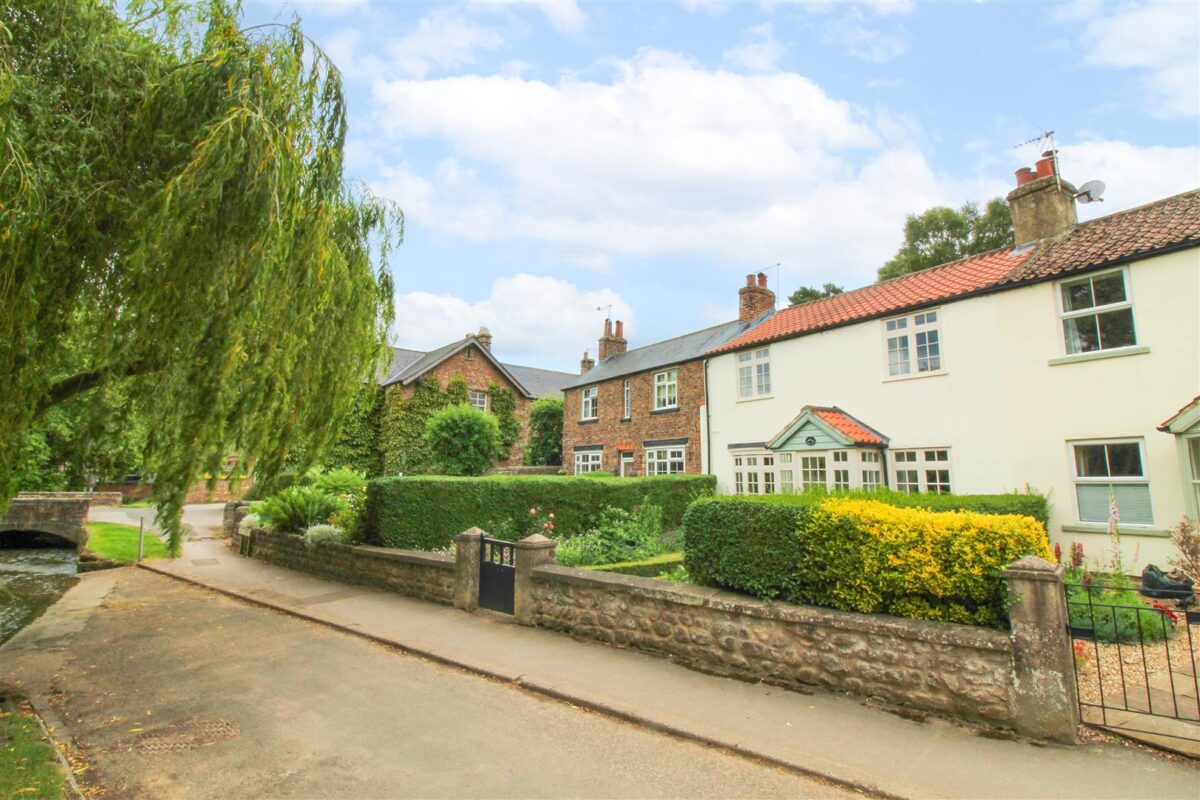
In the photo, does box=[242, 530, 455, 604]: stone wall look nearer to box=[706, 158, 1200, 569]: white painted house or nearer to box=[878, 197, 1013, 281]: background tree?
box=[706, 158, 1200, 569]: white painted house

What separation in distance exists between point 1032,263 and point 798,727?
12.6 meters

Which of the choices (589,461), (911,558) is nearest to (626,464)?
(589,461)

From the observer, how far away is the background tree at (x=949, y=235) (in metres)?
31.2

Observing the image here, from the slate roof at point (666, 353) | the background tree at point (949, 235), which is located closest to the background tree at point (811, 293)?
the background tree at point (949, 235)

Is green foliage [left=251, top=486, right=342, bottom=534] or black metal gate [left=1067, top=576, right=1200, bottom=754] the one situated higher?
green foliage [left=251, top=486, right=342, bottom=534]

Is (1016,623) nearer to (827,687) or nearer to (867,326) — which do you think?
(827,687)

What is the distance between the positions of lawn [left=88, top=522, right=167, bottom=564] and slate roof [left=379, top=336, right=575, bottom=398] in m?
10.3

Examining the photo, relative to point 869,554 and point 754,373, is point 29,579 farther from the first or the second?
point 754,373

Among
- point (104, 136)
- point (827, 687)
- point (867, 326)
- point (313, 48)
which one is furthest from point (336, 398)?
point (867, 326)

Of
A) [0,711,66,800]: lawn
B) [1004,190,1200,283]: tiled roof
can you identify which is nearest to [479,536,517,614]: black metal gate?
[0,711,66,800]: lawn

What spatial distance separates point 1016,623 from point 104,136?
28.1 feet

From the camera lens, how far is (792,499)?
280 inches

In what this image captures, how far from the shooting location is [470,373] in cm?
3431

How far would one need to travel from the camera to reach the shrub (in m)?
13.0
